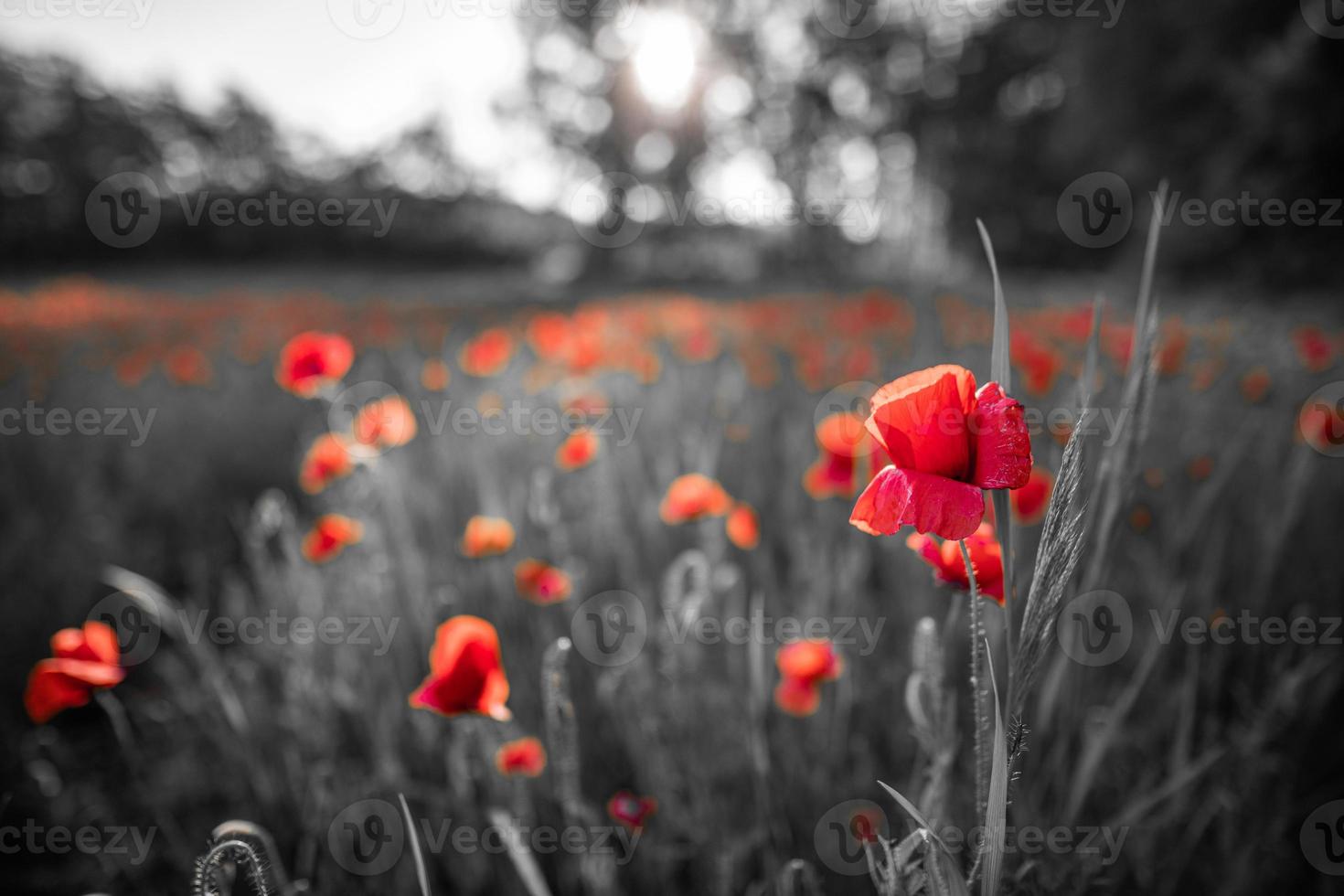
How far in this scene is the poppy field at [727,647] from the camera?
2.09ft

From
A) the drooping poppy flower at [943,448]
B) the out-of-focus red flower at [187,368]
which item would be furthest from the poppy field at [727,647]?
the out-of-focus red flower at [187,368]

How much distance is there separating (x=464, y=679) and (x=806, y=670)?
500 millimetres

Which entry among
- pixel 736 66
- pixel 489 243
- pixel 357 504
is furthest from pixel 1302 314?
pixel 489 243

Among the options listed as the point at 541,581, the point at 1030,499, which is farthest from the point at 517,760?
the point at 1030,499

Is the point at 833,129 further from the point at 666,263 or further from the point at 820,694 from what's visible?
the point at 820,694

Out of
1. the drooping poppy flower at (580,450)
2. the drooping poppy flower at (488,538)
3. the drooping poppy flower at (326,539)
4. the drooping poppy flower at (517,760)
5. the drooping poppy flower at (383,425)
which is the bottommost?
the drooping poppy flower at (517,760)

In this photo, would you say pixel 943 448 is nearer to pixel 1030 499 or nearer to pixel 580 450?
pixel 1030 499

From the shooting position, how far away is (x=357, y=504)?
1.67 metres

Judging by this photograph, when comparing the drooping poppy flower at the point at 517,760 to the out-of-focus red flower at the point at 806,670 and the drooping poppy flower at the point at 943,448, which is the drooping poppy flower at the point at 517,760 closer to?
the out-of-focus red flower at the point at 806,670

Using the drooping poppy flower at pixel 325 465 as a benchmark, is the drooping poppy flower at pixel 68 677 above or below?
below

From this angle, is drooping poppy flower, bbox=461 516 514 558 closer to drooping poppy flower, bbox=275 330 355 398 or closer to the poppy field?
the poppy field

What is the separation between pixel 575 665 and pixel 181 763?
86 centimetres

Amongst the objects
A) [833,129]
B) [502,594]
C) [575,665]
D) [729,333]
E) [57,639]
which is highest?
[833,129]

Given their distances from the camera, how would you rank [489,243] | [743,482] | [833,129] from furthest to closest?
[489,243], [833,129], [743,482]
